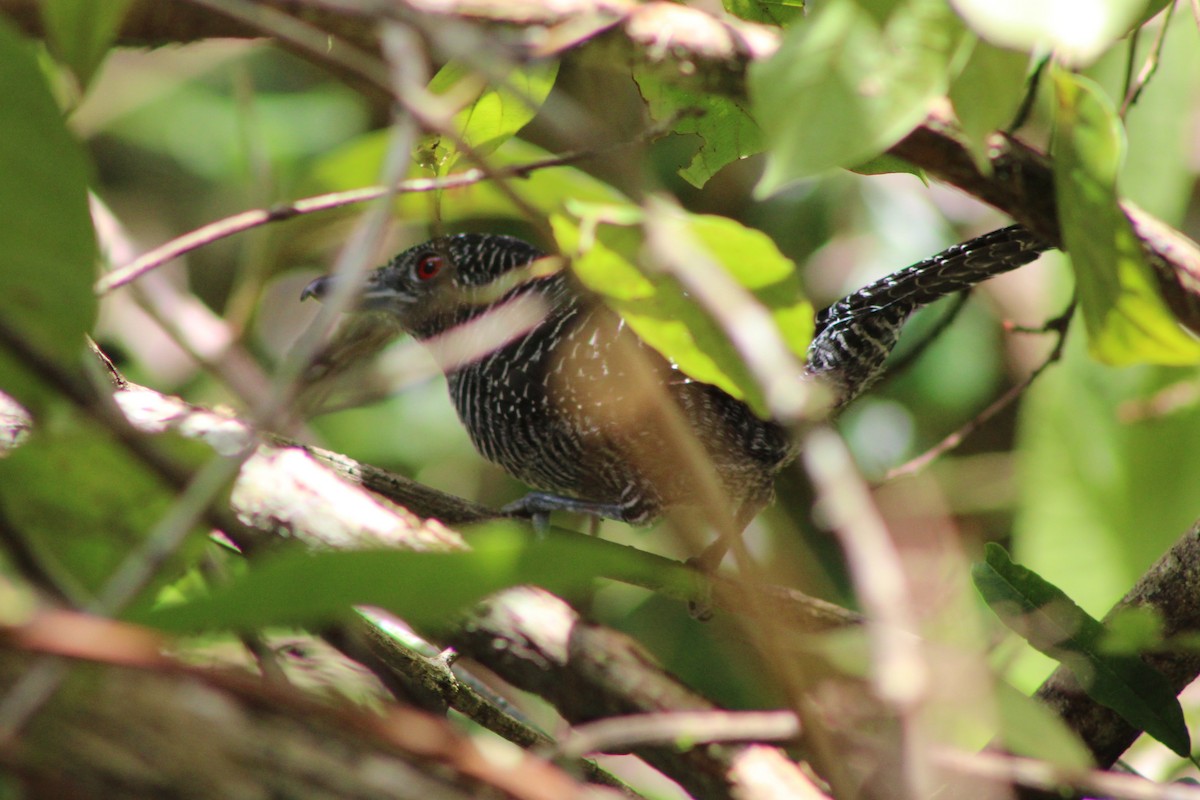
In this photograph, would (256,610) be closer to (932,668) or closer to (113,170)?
(932,668)

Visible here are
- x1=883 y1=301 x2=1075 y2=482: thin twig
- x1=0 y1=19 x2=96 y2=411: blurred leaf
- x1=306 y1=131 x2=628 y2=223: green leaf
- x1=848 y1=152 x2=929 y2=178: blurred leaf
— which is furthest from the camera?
x1=306 y1=131 x2=628 y2=223: green leaf

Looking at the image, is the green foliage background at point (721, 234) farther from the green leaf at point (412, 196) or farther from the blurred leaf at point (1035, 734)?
the blurred leaf at point (1035, 734)

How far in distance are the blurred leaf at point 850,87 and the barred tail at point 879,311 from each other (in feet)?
4.31

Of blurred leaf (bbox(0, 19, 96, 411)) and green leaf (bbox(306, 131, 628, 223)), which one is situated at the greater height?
green leaf (bbox(306, 131, 628, 223))

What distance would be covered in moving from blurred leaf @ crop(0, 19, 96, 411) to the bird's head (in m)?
2.39

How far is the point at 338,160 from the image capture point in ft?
9.00

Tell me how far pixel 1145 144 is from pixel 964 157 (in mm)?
2433

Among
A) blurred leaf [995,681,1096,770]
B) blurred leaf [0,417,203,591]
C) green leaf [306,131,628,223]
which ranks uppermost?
green leaf [306,131,628,223]

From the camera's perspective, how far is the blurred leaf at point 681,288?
45.0 inches

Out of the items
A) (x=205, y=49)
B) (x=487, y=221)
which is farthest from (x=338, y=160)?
(x=205, y=49)

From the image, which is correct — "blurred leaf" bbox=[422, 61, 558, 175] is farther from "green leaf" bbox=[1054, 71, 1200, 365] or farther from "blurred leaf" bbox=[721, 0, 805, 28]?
"green leaf" bbox=[1054, 71, 1200, 365]

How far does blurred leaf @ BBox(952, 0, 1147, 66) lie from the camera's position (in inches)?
35.1

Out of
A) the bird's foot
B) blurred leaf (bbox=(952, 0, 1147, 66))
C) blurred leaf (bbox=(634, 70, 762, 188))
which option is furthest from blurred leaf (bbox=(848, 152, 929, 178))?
the bird's foot

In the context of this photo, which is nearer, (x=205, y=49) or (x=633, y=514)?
(x=633, y=514)
